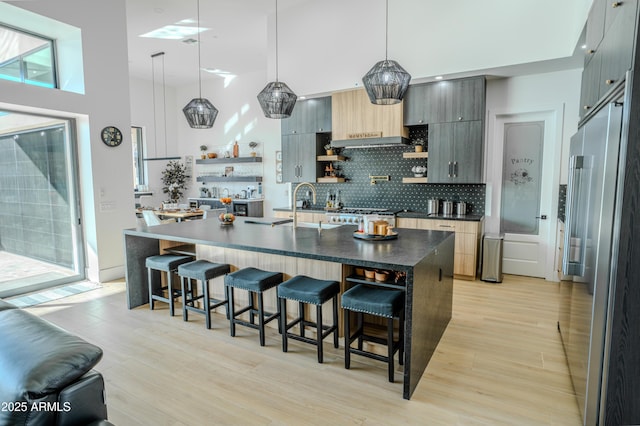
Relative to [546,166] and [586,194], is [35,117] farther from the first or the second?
[546,166]

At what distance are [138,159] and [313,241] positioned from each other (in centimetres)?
741

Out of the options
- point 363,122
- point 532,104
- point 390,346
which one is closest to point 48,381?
point 390,346

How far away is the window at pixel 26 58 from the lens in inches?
169

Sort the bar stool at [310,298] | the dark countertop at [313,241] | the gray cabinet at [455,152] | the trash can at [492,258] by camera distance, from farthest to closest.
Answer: the gray cabinet at [455,152] → the trash can at [492,258] → the bar stool at [310,298] → the dark countertop at [313,241]

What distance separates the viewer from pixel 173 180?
915 cm

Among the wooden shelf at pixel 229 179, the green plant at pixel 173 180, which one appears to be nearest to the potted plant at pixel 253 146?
the wooden shelf at pixel 229 179

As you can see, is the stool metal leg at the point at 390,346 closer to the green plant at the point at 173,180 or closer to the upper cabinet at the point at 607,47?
the upper cabinet at the point at 607,47

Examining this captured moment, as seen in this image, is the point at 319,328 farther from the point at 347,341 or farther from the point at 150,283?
the point at 150,283

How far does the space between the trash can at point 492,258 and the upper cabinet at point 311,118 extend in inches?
119

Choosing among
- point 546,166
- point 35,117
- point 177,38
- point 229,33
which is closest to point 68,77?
point 35,117

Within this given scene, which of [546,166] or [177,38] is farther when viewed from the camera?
[177,38]

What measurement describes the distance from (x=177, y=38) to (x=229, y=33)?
3.12ft

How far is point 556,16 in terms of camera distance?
4090 mm

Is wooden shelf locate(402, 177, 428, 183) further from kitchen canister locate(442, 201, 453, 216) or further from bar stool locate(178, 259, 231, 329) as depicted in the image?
bar stool locate(178, 259, 231, 329)
